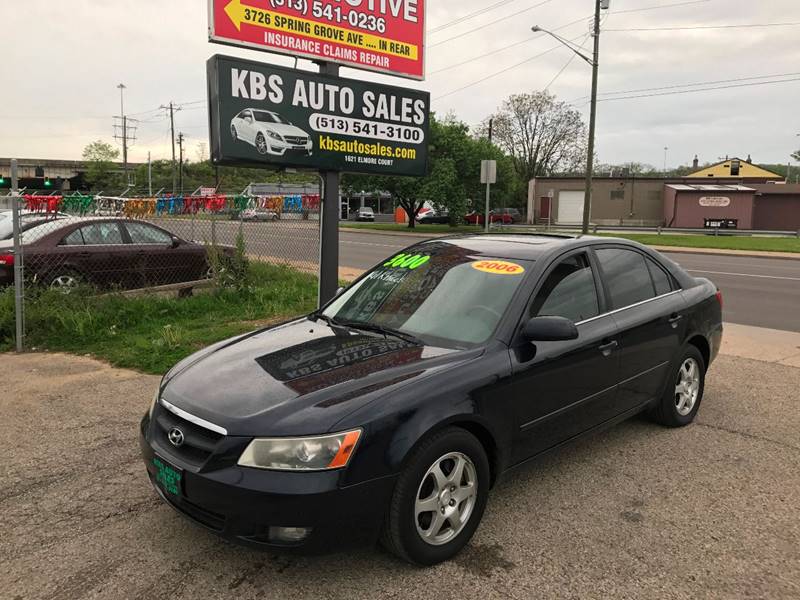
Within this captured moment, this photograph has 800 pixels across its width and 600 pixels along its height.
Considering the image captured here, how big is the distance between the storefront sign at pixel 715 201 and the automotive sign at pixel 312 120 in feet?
153

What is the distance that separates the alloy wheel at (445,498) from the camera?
2867 millimetres

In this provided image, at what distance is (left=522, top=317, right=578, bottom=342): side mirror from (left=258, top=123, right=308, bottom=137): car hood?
14.0 feet

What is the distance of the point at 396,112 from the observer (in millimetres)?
7680

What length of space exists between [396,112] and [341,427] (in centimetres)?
580

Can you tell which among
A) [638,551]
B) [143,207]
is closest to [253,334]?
[638,551]

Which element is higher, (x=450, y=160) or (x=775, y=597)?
(x=450, y=160)

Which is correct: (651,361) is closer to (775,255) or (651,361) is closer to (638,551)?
(638,551)

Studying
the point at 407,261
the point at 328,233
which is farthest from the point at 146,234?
the point at 407,261

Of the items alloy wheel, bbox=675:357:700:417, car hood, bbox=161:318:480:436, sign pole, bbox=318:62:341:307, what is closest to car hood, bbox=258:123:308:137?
sign pole, bbox=318:62:341:307

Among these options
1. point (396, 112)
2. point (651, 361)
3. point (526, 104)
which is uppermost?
point (526, 104)

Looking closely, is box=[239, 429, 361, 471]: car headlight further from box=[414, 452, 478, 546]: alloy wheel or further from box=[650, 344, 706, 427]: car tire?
box=[650, 344, 706, 427]: car tire

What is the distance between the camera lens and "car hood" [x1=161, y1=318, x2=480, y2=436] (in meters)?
2.70

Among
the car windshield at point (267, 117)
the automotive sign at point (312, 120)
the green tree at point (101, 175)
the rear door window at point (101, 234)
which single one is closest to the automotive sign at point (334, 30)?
the automotive sign at point (312, 120)

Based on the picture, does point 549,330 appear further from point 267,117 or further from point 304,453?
point 267,117
